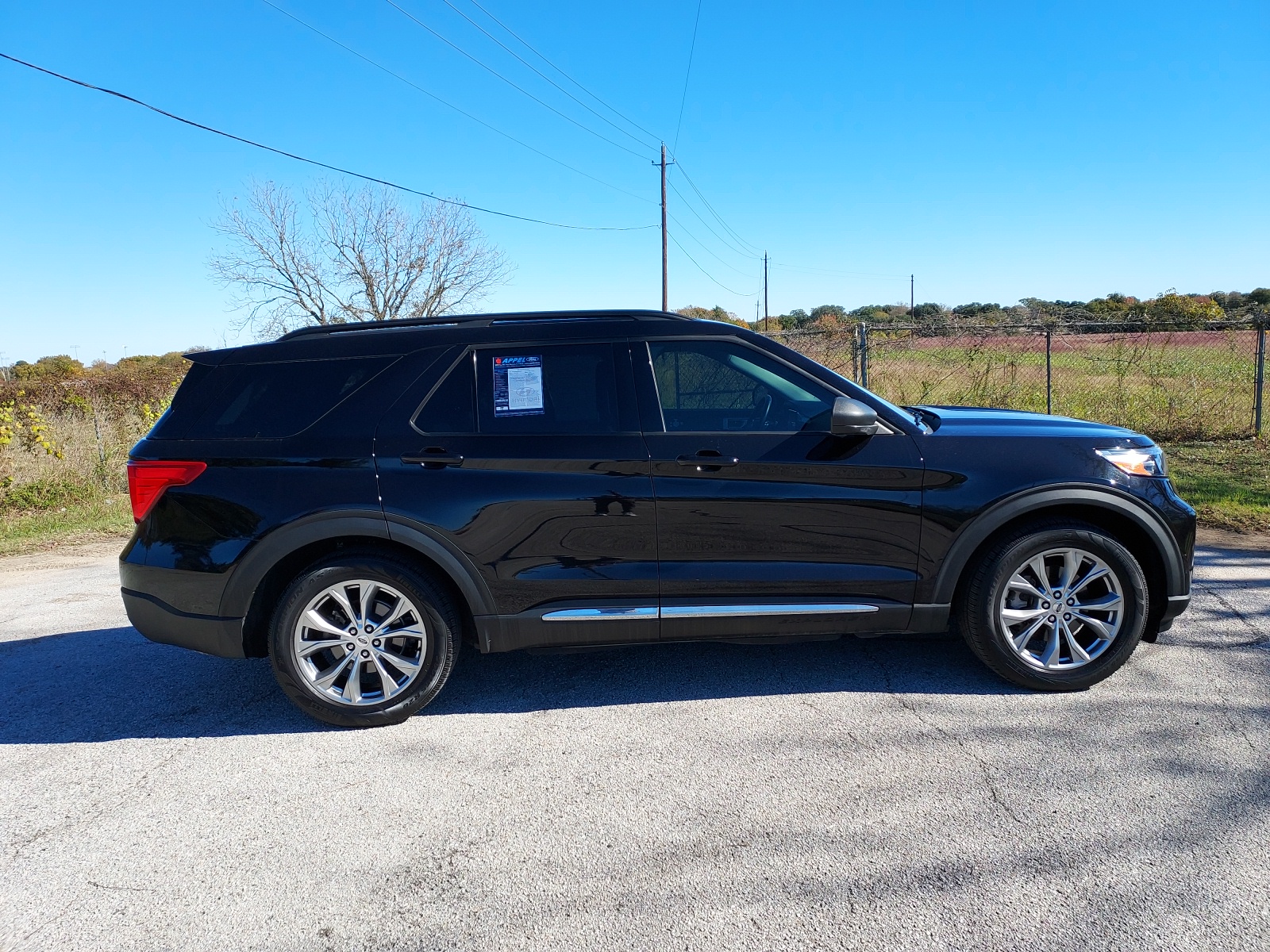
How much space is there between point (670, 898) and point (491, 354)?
2369 millimetres

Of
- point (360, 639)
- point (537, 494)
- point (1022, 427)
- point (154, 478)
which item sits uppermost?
point (1022, 427)

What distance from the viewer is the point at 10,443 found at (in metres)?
9.84

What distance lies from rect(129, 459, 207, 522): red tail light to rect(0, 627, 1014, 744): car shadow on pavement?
100 cm

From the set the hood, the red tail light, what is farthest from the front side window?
the red tail light

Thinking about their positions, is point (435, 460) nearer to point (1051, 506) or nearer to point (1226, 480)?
point (1051, 506)

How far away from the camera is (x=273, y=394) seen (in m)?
3.63

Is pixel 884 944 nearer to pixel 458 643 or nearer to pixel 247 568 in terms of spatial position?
pixel 458 643

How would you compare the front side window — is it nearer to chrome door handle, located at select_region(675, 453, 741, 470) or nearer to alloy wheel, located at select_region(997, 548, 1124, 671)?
chrome door handle, located at select_region(675, 453, 741, 470)

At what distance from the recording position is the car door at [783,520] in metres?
3.54

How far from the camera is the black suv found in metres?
3.53

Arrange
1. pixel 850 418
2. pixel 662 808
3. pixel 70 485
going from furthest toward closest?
1. pixel 70 485
2. pixel 850 418
3. pixel 662 808

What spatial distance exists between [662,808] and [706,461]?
1.44 meters

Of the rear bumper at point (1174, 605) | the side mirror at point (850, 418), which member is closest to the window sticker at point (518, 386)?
the side mirror at point (850, 418)

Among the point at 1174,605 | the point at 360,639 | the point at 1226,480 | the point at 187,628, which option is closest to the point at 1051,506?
the point at 1174,605
